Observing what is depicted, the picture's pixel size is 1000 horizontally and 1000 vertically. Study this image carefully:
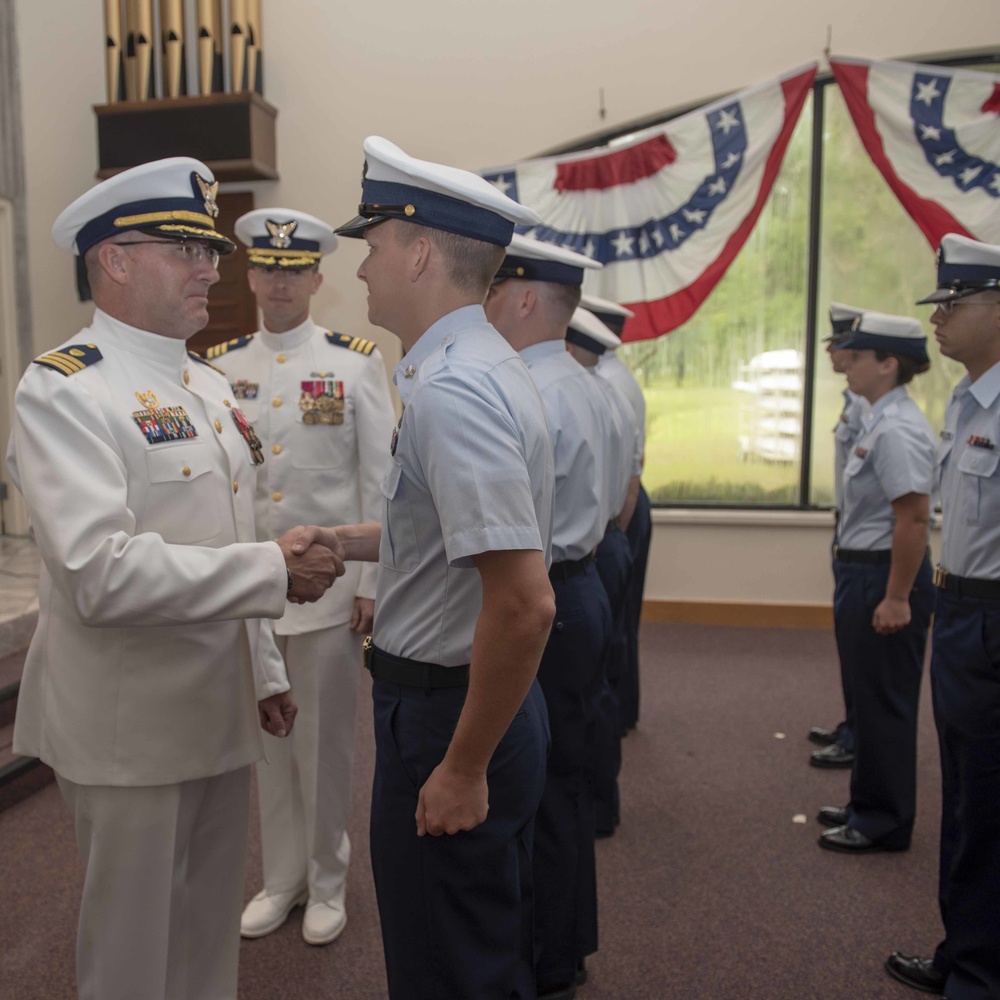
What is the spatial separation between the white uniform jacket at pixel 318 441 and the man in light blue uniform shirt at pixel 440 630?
102 cm

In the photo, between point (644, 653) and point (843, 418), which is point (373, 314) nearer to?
point (843, 418)

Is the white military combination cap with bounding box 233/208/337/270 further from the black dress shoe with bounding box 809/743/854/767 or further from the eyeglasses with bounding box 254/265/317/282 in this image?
the black dress shoe with bounding box 809/743/854/767

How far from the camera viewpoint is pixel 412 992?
1300mm

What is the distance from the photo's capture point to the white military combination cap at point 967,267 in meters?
2.06

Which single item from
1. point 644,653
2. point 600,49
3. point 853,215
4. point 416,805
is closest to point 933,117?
point 853,215

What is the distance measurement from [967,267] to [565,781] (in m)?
1.49

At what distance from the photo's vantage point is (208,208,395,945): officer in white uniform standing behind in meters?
2.35

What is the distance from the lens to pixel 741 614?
5.41 m

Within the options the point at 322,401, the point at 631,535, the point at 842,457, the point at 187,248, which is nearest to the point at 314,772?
the point at 322,401

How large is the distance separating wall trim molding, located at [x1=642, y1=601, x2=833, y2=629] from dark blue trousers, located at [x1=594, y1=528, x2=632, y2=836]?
255 cm

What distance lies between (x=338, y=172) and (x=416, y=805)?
15.9 feet

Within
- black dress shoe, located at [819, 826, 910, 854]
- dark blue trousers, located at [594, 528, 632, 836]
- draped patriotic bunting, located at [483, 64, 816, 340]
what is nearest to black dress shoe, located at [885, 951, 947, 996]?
black dress shoe, located at [819, 826, 910, 854]

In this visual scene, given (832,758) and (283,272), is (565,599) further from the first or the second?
(832,758)

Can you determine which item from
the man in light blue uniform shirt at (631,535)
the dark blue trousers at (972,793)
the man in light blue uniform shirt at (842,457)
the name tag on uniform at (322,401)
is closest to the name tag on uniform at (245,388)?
the name tag on uniform at (322,401)
